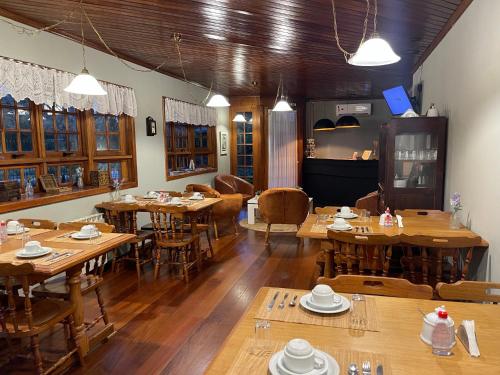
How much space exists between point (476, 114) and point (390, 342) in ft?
7.41

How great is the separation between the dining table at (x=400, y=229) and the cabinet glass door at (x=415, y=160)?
599mm

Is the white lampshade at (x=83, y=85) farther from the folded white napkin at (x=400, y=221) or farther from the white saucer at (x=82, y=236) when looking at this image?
the folded white napkin at (x=400, y=221)

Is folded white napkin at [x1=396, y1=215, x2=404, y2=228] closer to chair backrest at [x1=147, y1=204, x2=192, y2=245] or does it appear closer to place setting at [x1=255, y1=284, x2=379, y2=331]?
place setting at [x1=255, y1=284, x2=379, y2=331]

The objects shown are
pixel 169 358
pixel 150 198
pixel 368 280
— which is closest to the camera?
pixel 368 280

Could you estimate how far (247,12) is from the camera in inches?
126

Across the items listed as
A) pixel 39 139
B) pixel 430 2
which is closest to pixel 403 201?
pixel 430 2

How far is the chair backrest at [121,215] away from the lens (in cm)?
412

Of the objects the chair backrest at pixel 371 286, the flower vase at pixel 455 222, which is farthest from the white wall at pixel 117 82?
the flower vase at pixel 455 222

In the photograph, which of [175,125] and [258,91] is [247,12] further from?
[258,91]

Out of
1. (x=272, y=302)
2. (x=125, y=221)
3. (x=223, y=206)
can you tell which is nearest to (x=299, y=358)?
(x=272, y=302)

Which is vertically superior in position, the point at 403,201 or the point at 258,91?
the point at 258,91

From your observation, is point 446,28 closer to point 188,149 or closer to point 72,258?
point 72,258

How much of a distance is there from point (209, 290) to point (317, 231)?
141cm

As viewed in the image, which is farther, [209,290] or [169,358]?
[209,290]
